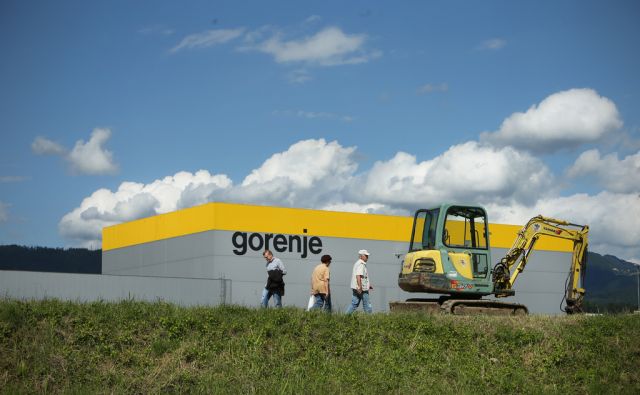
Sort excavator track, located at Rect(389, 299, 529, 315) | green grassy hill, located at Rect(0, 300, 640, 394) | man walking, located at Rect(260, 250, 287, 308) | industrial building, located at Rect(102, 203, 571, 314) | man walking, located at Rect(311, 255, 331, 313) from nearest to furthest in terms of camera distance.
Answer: green grassy hill, located at Rect(0, 300, 640, 394) → man walking, located at Rect(311, 255, 331, 313) → man walking, located at Rect(260, 250, 287, 308) → excavator track, located at Rect(389, 299, 529, 315) → industrial building, located at Rect(102, 203, 571, 314)

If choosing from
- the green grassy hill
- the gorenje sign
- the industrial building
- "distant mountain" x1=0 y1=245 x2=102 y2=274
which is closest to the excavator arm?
the green grassy hill

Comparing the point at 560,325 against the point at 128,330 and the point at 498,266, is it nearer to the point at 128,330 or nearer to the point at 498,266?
the point at 498,266

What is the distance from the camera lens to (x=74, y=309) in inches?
612

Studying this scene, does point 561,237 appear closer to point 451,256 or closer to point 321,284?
point 451,256

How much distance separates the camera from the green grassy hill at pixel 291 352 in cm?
1430

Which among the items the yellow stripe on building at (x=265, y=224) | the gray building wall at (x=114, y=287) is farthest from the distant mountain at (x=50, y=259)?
the gray building wall at (x=114, y=287)

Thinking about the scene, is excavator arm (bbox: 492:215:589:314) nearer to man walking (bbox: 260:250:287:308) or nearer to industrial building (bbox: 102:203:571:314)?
→ man walking (bbox: 260:250:287:308)

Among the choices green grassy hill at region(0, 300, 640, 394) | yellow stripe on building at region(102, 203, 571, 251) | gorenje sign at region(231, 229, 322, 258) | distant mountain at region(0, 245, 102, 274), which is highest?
distant mountain at region(0, 245, 102, 274)

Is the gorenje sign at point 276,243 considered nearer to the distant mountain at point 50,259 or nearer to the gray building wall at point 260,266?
the gray building wall at point 260,266

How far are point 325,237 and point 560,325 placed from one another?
62.4 feet

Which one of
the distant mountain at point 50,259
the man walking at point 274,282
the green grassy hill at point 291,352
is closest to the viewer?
the green grassy hill at point 291,352

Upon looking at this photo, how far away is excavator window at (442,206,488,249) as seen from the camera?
71.2 feet

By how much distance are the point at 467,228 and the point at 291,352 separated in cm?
804

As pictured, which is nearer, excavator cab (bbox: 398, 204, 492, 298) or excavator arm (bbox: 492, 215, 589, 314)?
excavator cab (bbox: 398, 204, 492, 298)
